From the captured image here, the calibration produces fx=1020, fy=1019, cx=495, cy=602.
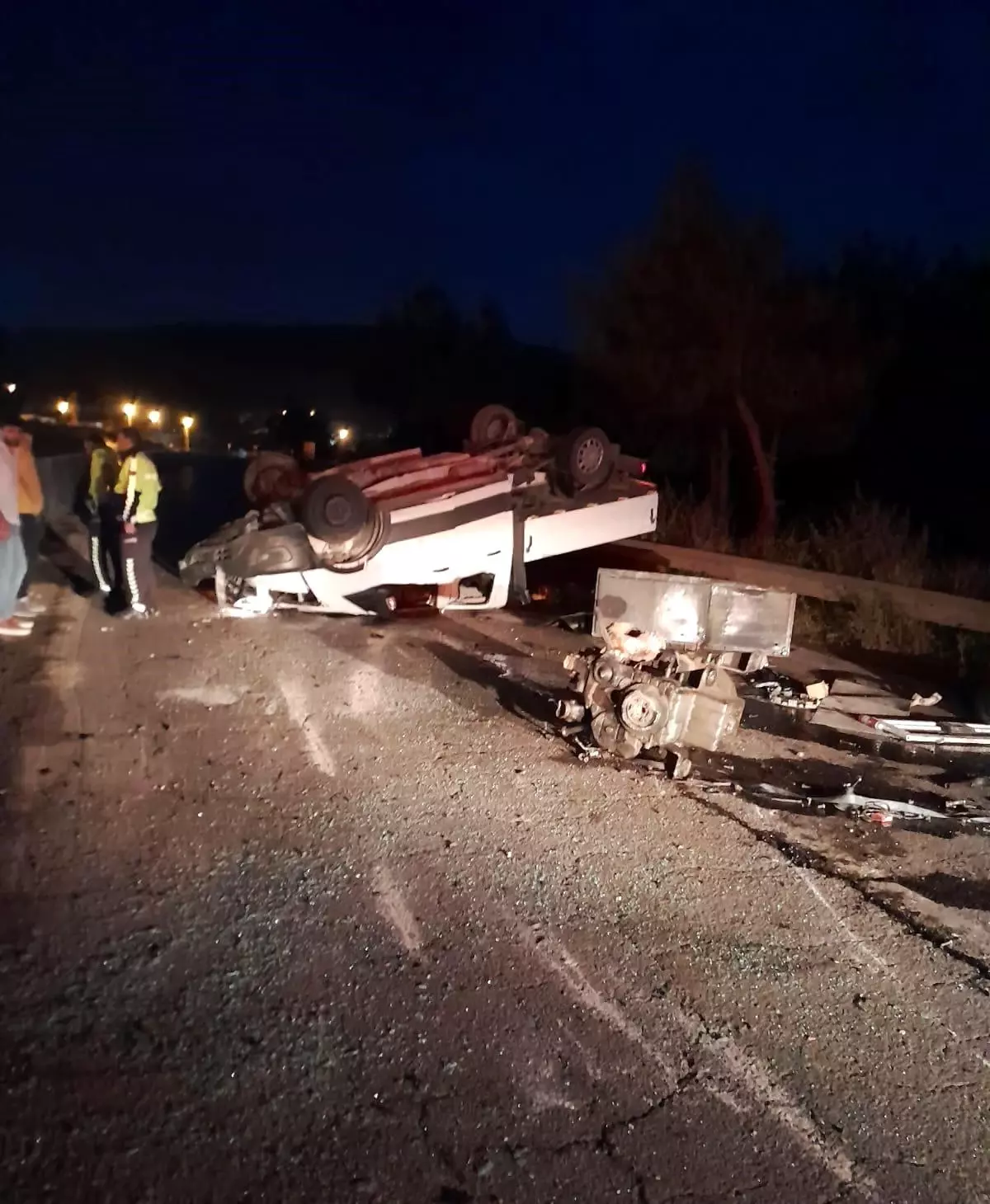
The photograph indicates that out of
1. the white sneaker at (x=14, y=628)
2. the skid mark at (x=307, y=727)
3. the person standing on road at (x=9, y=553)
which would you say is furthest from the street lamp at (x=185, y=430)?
the skid mark at (x=307, y=727)

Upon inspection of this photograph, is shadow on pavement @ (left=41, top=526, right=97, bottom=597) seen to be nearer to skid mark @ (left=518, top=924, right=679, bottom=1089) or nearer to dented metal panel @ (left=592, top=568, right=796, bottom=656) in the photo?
dented metal panel @ (left=592, top=568, right=796, bottom=656)

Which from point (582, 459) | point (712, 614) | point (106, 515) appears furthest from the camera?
point (106, 515)

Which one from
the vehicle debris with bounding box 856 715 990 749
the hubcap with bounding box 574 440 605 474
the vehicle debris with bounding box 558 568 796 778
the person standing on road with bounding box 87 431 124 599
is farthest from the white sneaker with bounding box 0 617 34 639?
the vehicle debris with bounding box 856 715 990 749

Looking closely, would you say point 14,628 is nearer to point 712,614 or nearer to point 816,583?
point 712,614

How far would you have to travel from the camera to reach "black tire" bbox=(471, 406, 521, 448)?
10062 mm

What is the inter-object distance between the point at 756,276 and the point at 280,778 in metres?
11.5

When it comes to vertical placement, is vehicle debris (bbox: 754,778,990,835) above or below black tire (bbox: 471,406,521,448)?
below

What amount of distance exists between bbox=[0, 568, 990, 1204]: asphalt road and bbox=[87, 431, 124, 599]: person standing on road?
14.1 ft

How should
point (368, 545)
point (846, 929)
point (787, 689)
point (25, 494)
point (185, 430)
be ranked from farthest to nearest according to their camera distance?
1. point (185, 430)
2. point (25, 494)
3. point (368, 545)
4. point (787, 689)
5. point (846, 929)

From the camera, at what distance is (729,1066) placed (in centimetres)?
308

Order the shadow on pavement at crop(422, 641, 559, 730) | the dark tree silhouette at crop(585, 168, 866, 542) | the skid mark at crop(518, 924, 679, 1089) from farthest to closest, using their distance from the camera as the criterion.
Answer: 1. the dark tree silhouette at crop(585, 168, 866, 542)
2. the shadow on pavement at crop(422, 641, 559, 730)
3. the skid mark at crop(518, 924, 679, 1089)

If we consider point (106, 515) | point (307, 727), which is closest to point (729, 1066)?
point (307, 727)

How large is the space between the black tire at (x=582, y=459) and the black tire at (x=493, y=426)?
0.78m

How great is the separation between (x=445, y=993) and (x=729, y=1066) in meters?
0.93
